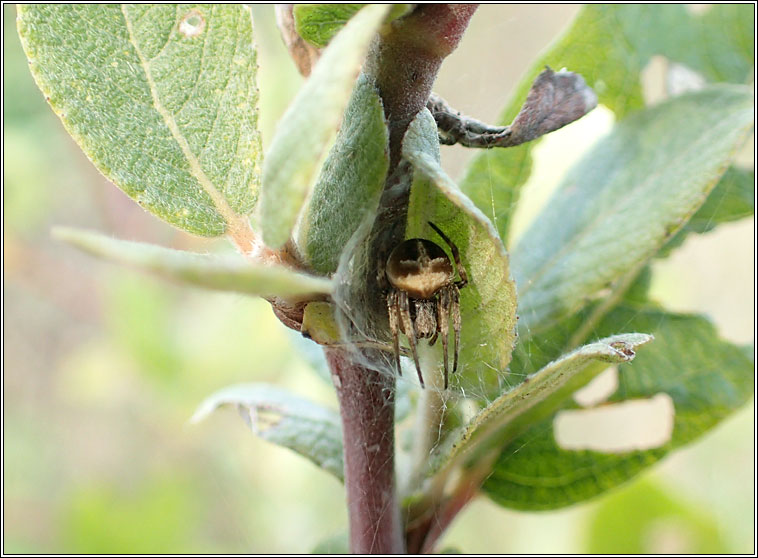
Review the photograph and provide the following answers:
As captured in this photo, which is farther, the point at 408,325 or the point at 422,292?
the point at 422,292

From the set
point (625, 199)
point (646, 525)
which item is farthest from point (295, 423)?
point (646, 525)

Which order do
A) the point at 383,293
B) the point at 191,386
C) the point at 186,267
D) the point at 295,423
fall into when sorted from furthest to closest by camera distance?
Answer: the point at 191,386, the point at 295,423, the point at 383,293, the point at 186,267

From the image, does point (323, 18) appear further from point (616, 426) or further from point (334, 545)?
point (616, 426)

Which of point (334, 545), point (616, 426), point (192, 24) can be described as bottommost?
point (334, 545)

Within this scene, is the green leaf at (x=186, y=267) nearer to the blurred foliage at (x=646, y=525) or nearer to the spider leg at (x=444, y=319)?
the spider leg at (x=444, y=319)

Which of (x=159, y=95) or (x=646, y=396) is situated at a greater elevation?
(x=159, y=95)

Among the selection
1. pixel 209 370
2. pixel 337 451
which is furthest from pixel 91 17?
pixel 209 370

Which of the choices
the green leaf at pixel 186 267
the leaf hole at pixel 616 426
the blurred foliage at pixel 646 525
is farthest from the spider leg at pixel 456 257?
the leaf hole at pixel 616 426

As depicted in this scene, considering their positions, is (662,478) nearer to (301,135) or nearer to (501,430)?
(501,430)
